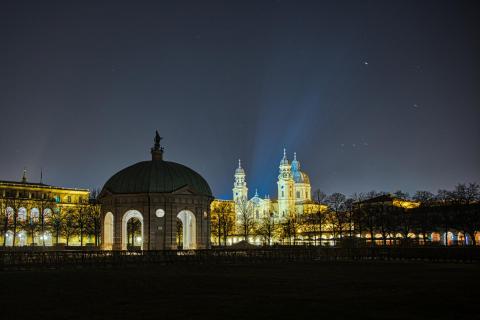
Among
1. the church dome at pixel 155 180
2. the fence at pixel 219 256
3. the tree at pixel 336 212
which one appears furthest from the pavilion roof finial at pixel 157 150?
the tree at pixel 336 212

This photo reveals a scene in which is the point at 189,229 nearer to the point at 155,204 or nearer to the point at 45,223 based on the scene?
the point at 155,204

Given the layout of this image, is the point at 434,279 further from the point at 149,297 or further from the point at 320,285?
the point at 149,297

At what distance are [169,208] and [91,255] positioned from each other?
1768cm

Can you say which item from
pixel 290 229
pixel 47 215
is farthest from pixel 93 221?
pixel 290 229

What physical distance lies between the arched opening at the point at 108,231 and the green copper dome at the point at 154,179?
4516 mm

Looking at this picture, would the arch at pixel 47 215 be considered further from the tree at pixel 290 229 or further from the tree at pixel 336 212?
the tree at pixel 336 212

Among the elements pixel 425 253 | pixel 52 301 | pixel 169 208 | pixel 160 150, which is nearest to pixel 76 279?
pixel 52 301

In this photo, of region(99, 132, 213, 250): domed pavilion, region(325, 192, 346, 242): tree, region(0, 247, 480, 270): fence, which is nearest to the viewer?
region(0, 247, 480, 270): fence

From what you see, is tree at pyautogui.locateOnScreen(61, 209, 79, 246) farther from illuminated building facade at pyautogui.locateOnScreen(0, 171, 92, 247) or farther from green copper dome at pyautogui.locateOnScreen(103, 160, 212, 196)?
green copper dome at pyautogui.locateOnScreen(103, 160, 212, 196)

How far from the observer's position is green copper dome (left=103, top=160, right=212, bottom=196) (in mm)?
80688

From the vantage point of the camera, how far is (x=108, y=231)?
84.6 m

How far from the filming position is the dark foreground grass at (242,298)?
25000mm

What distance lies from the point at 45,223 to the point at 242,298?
461 ft

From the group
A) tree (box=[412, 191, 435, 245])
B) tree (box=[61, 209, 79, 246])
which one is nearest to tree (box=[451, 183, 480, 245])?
tree (box=[412, 191, 435, 245])
